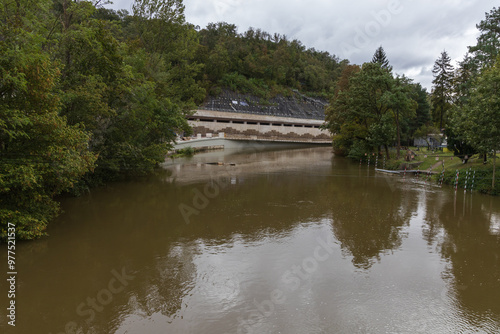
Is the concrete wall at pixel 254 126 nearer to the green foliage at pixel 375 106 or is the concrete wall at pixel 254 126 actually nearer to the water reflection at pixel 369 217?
the green foliage at pixel 375 106

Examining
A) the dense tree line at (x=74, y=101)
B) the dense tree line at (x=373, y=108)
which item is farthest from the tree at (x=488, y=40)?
the dense tree line at (x=74, y=101)

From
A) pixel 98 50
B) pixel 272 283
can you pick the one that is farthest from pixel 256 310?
pixel 98 50

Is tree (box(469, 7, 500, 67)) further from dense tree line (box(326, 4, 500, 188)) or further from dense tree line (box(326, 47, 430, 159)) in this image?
dense tree line (box(326, 47, 430, 159))

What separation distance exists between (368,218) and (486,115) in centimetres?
903

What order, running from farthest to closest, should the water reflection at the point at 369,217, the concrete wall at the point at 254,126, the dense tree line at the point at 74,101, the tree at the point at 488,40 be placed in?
1. the concrete wall at the point at 254,126
2. the tree at the point at 488,40
3. the water reflection at the point at 369,217
4. the dense tree line at the point at 74,101

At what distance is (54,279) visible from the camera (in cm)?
762

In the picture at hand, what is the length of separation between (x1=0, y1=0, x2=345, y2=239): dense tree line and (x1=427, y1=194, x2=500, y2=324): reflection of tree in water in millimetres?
10905

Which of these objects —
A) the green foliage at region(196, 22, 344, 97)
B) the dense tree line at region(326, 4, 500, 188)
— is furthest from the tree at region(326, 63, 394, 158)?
the green foliage at region(196, 22, 344, 97)

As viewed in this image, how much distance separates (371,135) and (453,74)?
25.6m

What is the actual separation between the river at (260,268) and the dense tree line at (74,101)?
2133 millimetres

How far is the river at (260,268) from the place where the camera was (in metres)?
6.16

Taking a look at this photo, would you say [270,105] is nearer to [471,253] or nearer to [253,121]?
[253,121]

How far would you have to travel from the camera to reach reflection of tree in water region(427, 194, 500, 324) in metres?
6.87

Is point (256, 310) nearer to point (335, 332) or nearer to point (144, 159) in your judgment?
point (335, 332)
